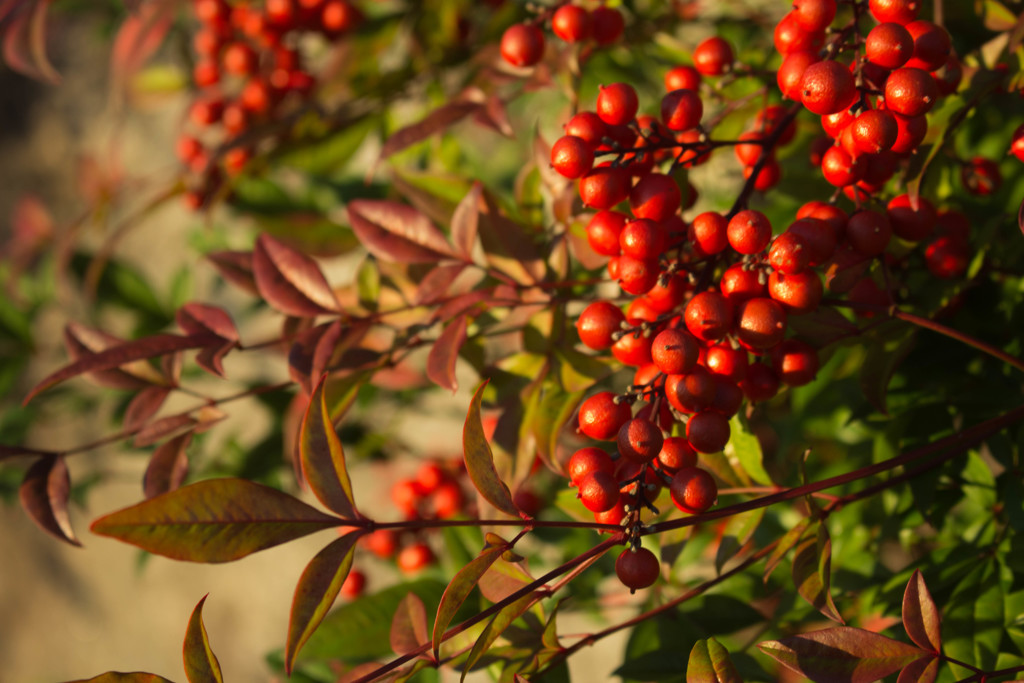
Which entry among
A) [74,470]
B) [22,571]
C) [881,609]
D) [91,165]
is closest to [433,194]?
[881,609]

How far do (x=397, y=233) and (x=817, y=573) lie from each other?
13.2 inches

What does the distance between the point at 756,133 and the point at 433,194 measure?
25cm

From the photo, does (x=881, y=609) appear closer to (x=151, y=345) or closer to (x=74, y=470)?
(x=151, y=345)

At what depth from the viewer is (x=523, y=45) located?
0.51 m

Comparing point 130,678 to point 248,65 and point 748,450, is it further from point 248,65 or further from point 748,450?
point 248,65

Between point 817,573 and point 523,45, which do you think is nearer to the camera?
point 817,573

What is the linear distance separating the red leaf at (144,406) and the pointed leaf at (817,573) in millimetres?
419

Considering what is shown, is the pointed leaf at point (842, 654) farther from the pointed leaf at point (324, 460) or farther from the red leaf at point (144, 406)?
the red leaf at point (144, 406)

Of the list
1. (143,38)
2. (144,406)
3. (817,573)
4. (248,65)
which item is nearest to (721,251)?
(817,573)

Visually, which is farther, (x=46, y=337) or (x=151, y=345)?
(x=46, y=337)

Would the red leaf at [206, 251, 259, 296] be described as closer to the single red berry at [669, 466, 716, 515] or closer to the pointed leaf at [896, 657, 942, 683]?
the single red berry at [669, 466, 716, 515]

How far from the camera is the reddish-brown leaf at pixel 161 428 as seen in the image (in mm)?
473

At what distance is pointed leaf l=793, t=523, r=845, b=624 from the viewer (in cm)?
38

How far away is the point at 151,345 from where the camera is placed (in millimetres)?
482
